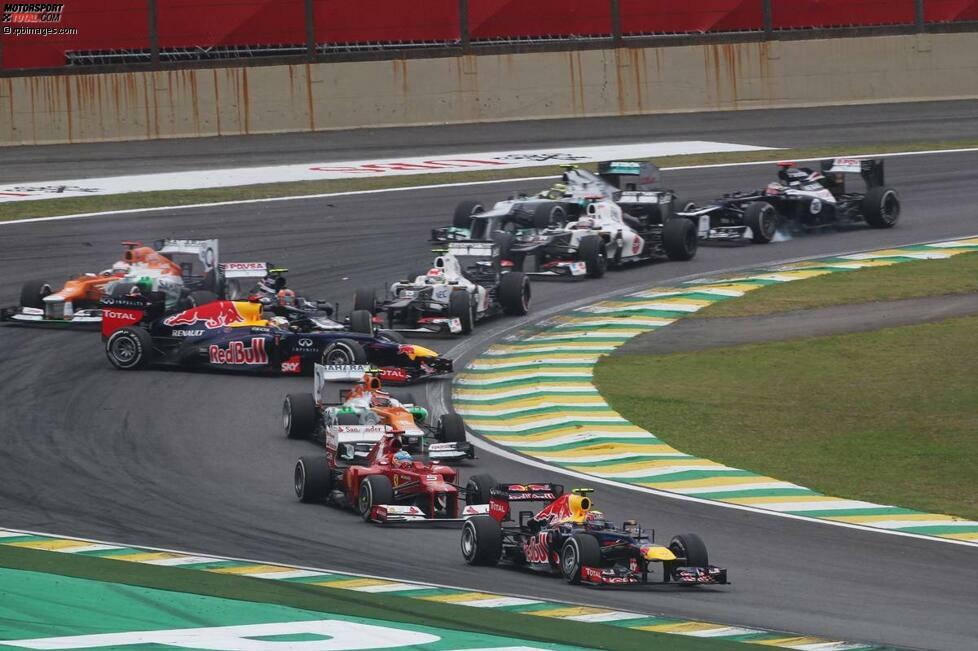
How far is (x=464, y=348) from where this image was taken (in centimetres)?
2666

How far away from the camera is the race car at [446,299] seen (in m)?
27.3

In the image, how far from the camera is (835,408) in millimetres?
22344

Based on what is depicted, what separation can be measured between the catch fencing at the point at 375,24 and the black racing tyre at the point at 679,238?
1688cm

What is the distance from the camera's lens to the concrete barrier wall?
46.2 m

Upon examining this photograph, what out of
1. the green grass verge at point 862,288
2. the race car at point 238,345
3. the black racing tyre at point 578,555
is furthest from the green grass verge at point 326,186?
the black racing tyre at point 578,555

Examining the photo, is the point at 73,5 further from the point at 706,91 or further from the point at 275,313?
the point at 275,313

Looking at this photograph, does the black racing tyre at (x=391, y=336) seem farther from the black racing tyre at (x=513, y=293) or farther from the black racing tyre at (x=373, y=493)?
the black racing tyre at (x=373, y=493)

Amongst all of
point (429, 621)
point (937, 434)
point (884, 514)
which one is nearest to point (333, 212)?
point (937, 434)

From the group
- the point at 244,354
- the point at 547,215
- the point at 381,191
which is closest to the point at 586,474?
the point at 244,354

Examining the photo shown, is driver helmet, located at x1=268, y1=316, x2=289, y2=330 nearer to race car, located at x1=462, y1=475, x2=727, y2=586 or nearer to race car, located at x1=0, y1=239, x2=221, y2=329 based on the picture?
race car, located at x1=0, y1=239, x2=221, y2=329

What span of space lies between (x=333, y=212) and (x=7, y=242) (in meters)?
7.46

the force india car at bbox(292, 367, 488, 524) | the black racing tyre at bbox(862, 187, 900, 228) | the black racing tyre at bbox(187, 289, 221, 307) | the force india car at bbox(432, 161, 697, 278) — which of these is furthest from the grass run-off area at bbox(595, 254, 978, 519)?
the black racing tyre at bbox(862, 187, 900, 228)

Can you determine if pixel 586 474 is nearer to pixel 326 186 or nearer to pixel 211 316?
pixel 211 316

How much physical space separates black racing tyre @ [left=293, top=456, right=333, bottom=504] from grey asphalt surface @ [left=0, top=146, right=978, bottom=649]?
0.27 meters
